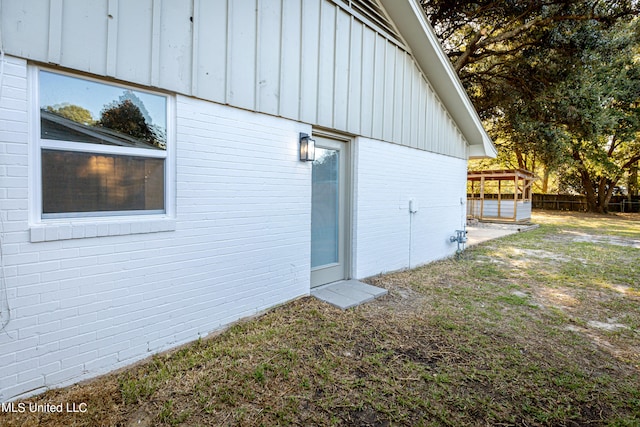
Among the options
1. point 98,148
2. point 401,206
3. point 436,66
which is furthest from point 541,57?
point 98,148

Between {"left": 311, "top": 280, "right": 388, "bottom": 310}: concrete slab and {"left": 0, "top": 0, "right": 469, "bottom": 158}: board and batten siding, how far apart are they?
227 centimetres

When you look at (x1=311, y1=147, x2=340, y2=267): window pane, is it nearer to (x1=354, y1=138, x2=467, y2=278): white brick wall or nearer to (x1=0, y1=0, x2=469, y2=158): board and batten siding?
(x1=354, y1=138, x2=467, y2=278): white brick wall

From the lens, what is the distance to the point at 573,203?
76.8 feet

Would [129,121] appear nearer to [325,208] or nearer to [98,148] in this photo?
[98,148]

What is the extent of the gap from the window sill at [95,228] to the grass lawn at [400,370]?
1.12m

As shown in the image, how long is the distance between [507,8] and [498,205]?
10067 millimetres

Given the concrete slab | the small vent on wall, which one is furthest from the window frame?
the small vent on wall

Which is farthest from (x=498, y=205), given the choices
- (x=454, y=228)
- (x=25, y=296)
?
(x=25, y=296)

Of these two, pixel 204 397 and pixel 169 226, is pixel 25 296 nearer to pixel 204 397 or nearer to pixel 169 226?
pixel 169 226

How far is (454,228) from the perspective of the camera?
24.9ft

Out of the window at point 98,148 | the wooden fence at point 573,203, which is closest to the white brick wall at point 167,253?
the window at point 98,148

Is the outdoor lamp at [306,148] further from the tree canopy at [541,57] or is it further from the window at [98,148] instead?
the tree canopy at [541,57]

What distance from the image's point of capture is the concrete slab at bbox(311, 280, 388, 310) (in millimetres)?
4105

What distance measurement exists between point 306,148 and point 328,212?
113cm
